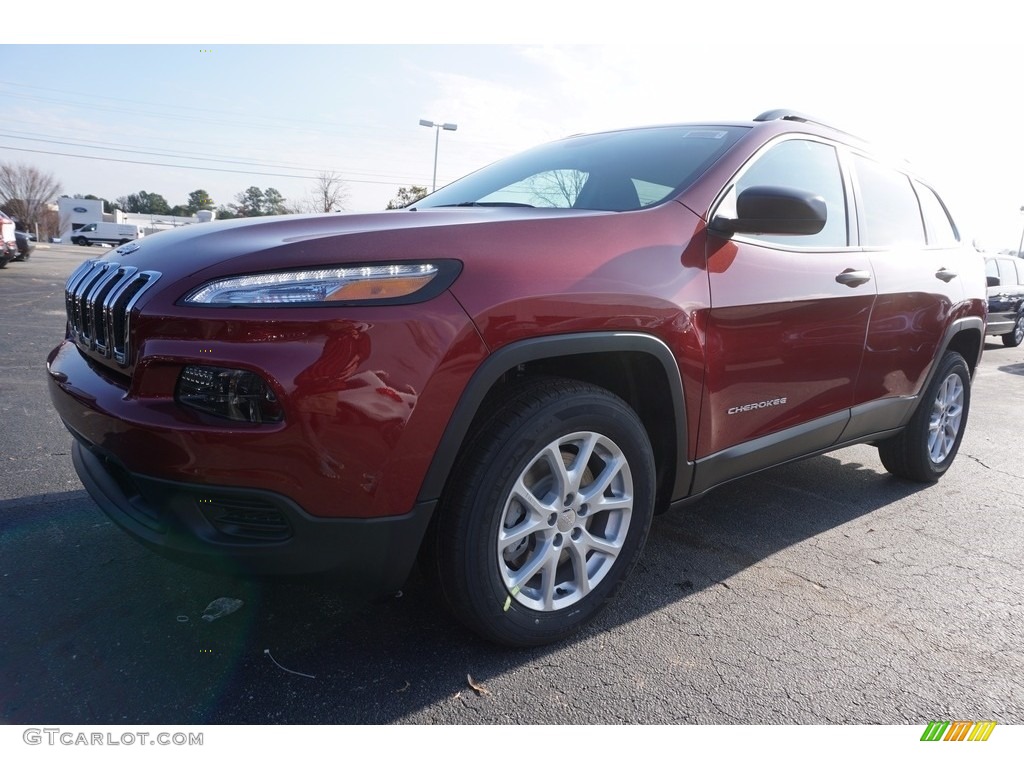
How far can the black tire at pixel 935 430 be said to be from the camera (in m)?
3.85

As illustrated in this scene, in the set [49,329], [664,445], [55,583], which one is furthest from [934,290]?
[49,329]

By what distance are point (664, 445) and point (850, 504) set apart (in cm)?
185

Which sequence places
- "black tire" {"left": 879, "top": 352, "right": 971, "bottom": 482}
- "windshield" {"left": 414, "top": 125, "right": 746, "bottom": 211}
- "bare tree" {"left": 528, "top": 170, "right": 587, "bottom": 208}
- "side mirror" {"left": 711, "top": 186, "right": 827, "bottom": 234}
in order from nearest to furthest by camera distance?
"side mirror" {"left": 711, "top": 186, "right": 827, "bottom": 234} < "windshield" {"left": 414, "top": 125, "right": 746, "bottom": 211} < "bare tree" {"left": 528, "top": 170, "right": 587, "bottom": 208} < "black tire" {"left": 879, "top": 352, "right": 971, "bottom": 482}

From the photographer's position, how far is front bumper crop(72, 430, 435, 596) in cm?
171

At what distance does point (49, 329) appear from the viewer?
24.1 feet

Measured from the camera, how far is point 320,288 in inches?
67.2

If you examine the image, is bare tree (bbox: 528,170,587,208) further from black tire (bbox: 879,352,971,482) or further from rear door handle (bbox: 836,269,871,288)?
black tire (bbox: 879,352,971,482)

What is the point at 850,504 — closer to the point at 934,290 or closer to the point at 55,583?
the point at 934,290

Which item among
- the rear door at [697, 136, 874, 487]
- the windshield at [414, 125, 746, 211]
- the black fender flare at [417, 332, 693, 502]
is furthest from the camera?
the windshield at [414, 125, 746, 211]

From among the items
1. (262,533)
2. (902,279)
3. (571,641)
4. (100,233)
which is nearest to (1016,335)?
(902,279)

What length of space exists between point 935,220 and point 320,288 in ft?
12.2

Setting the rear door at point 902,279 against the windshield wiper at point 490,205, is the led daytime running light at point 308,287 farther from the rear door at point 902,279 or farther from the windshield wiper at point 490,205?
the rear door at point 902,279

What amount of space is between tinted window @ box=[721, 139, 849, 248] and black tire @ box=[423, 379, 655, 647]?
1019mm

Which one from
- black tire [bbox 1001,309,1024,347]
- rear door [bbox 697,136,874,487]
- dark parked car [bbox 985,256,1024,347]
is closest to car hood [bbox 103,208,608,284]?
rear door [bbox 697,136,874,487]
